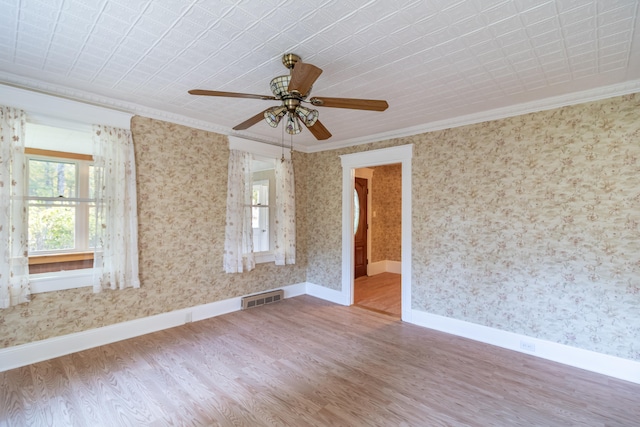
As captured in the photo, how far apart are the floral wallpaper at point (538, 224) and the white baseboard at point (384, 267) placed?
113 inches

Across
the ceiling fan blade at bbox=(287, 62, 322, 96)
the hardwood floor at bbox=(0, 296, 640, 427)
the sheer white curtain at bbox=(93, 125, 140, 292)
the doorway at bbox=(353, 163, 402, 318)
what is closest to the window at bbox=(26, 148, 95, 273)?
the sheer white curtain at bbox=(93, 125, 140, 292)

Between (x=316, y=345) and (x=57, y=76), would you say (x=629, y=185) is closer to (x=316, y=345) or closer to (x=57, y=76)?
(x=316, y=345)

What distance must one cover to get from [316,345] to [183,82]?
9.79ft

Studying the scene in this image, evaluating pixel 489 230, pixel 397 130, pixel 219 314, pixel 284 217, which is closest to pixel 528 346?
pixel 489 230

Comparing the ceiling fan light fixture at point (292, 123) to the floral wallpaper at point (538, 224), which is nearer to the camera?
the ceiling fan light fixture at point (292, 123)

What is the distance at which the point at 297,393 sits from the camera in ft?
7.44

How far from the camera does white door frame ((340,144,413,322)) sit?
3.87 m

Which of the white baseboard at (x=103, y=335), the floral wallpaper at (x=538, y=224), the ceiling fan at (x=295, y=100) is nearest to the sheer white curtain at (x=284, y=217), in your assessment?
the white baseboard at (x=103, y=335)

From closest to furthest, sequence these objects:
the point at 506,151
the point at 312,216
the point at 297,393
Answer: the point at 297,393 < the point at 506,151 < the point at 312,216

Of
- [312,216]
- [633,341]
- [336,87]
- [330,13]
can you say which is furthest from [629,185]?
[312,216]

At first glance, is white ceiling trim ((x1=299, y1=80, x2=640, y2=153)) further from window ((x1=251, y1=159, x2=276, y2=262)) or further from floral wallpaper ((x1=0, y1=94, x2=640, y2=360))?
window ((x1=251, y1=159, x2=276, y2=262))

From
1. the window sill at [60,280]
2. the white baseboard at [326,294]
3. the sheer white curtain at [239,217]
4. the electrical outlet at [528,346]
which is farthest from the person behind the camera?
the white baseboard at [326,294]

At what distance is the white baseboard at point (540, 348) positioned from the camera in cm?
251

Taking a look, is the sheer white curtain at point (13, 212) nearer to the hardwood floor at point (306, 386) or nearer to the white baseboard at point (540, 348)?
the hardwood floor at point (306, 386)
